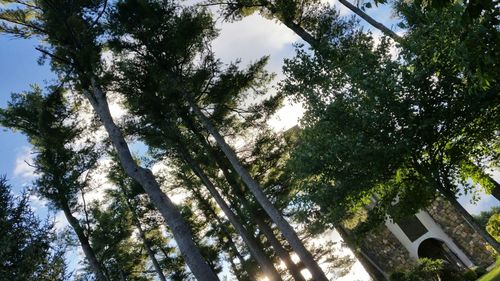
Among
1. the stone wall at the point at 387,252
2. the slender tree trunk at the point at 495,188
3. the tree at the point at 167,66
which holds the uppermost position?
the tree at the point at 167,66

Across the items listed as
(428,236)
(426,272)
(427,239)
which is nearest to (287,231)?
(426,272)

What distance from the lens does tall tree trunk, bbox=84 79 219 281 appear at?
22.2 feet

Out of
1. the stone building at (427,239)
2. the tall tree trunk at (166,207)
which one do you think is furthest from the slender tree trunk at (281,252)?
the stone building at (427,239)

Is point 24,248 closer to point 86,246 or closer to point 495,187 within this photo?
point 86,246

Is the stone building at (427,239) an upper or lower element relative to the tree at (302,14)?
lower

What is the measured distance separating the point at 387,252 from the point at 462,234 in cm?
507

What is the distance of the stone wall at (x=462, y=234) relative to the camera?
24297 millimetres

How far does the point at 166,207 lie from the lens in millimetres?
7332

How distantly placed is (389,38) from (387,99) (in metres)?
3.13

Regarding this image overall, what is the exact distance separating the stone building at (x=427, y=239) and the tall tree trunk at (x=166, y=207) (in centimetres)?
Result: 1993

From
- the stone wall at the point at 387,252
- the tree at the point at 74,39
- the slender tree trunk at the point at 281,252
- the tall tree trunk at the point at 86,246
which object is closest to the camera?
the tree at the point at 74,39

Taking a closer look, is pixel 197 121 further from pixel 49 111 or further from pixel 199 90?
pixel 49 111

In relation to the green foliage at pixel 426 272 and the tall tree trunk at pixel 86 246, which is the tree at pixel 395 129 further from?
the tall tree trunk at pixel 86 246

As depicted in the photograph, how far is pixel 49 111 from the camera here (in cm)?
1598
